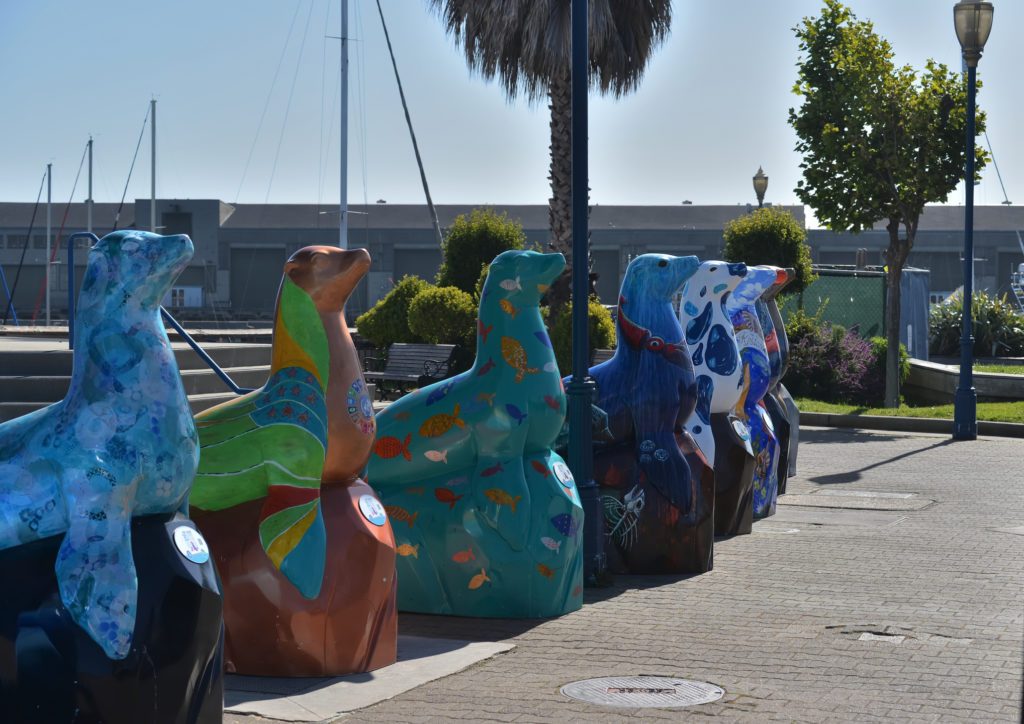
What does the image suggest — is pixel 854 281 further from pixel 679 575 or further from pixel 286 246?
pixel 286 246

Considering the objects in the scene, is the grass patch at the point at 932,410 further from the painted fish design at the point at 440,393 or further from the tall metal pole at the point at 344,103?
the painted fish design at the point at 440,393

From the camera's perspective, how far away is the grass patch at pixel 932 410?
20.2 m

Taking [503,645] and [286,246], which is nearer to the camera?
[503,645]

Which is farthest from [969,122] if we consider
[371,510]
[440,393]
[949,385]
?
[371,510]

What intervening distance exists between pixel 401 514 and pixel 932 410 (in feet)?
50.6

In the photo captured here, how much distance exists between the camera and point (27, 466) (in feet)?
13.7

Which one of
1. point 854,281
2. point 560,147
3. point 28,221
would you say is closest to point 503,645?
point 560,147

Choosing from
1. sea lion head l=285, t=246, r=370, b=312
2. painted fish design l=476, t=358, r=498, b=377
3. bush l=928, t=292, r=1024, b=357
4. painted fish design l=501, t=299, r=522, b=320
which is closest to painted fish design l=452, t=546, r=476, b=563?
painted fish design l=476, t=358, r=498, b=377

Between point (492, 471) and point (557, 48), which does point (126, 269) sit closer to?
point (492, 471)

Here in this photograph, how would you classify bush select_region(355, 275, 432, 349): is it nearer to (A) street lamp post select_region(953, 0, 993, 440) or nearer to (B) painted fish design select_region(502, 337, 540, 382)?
(A) street lamp post select_region(953, 0, 993, 440)

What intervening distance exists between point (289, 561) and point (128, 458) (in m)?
1.91

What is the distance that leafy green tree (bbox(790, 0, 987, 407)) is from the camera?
66.7ft

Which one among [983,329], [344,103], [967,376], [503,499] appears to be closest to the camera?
[503,499]

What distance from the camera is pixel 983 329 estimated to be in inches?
1147
